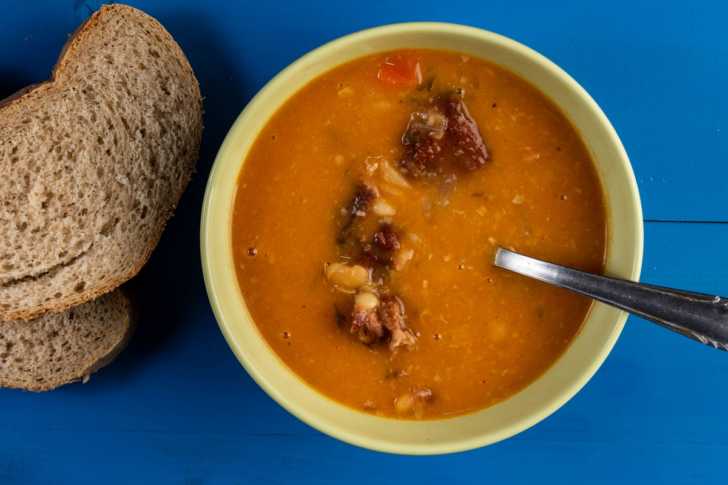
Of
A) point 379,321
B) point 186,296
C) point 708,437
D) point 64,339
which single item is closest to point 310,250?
point 379,321

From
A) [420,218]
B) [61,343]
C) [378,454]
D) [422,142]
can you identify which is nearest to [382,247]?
[420,218]

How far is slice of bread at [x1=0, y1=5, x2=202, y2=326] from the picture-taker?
2.15 m

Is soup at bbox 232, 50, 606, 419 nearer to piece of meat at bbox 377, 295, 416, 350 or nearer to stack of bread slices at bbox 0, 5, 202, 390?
piece of meat at bbox 377, 295, 416, 350

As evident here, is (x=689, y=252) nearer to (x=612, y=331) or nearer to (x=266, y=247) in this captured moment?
(x=612, y=331)

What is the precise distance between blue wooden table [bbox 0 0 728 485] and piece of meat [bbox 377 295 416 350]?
616mm

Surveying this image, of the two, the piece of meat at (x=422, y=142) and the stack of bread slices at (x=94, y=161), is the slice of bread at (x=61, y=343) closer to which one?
the stack of bread slices at (x=94, y=161)

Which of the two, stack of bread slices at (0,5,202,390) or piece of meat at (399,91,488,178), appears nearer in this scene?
piece of meat at (399,91,488,178)

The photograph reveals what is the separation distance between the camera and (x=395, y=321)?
6.39ft

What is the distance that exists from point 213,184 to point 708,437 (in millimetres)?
1699

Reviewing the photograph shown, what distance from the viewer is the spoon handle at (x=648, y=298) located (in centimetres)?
164

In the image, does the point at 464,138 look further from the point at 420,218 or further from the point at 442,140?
the point at 420,218

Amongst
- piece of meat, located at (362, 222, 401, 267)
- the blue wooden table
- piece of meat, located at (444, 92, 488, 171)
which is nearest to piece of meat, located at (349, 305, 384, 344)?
piece of meat, located at (362, 222, 401, 267)

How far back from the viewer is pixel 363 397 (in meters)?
2.06

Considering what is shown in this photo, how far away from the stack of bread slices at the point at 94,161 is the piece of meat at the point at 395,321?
0.75 m
